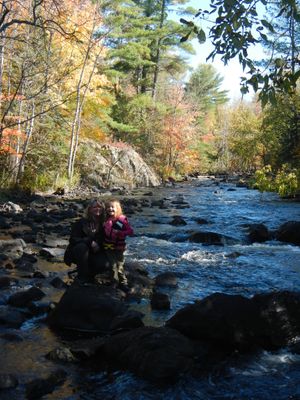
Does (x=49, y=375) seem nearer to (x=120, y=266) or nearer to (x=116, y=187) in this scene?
(x=120, y=266)

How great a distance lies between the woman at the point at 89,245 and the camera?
20.9ft

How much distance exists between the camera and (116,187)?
87.2 feet

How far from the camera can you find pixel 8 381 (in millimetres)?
3945

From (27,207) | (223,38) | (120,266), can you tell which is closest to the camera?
(223,38)

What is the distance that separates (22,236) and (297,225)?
21.7 feet

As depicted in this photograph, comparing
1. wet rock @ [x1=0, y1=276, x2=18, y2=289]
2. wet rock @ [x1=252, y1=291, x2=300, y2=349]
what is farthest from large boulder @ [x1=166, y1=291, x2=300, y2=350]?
wet rock @ [x1=0, y1=276, x2=18, y2=289]

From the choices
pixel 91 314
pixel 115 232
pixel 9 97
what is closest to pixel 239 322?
pixel 91 314

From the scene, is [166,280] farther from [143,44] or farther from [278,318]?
[143,44]

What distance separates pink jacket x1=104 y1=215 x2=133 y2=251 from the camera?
6359mm

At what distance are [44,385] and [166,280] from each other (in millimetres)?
3517

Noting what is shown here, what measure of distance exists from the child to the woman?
3.4 inches

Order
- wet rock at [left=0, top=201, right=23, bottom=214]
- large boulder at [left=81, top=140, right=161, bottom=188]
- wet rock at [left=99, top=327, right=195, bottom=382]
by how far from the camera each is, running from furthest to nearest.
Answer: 1. large boulder at [left=81, top=140, right=161, bottom=188]
2. wet rock at [left=0, top=201, right=23, bottom=214]
3. wet rock at [left=99, top=327, right=195, bottom=382]

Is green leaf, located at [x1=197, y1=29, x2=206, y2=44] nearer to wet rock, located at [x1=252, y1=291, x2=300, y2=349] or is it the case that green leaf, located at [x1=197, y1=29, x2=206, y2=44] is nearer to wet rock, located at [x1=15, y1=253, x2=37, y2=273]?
wet rock, located at [x1=252, y1=291, x2=300, y2=349]

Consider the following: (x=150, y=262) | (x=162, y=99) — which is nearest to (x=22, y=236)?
(x=150, y=262)
